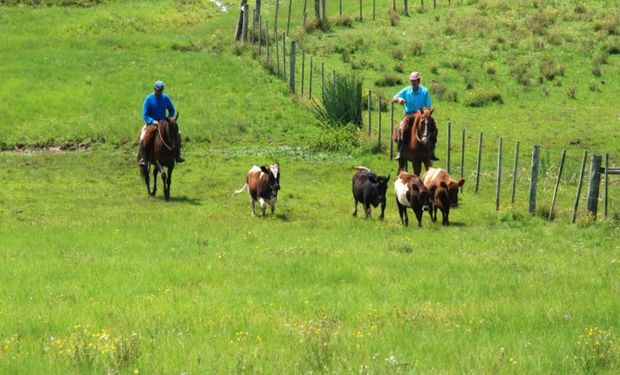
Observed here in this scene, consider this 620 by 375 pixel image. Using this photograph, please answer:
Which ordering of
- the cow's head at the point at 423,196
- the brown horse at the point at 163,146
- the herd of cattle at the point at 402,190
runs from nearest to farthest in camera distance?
the cow's head at the point at 423,196 < the herd of cattle at the point at 402,190 < the brown horse at the point at 163,146

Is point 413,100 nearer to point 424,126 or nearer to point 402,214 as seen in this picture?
point 424,126

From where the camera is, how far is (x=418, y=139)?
78.5ft

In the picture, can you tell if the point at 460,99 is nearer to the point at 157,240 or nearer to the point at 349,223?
the point at 349,223

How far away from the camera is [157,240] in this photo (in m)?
17.8

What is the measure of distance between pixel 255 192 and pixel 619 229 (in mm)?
7767

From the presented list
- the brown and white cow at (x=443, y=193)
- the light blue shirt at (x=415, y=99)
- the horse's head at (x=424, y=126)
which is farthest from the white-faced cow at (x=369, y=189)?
the light blue shirt at (x=415, y=99)

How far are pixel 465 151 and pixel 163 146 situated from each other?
39.0 ft

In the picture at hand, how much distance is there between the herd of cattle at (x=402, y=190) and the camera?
66.3ft

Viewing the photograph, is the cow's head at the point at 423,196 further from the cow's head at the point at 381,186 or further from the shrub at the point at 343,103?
the shrub at the point at 343,103

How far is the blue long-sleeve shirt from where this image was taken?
24.8 m

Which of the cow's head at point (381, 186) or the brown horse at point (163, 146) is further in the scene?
the brown horse at point (163, 146)

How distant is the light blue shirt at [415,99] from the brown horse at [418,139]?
11.8 inches

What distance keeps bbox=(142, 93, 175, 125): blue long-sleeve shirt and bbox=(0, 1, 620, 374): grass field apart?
6.77 ft

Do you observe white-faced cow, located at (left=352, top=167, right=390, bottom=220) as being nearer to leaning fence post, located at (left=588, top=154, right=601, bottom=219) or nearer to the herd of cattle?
the herd of cattle
